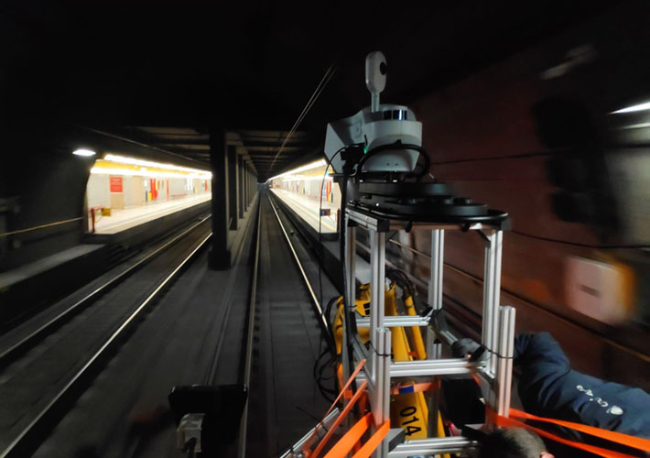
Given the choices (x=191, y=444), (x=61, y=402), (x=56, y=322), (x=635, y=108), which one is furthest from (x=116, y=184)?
(x=635, y=108)

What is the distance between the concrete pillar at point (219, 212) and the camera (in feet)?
30.2

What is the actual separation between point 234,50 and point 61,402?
3.95 meters

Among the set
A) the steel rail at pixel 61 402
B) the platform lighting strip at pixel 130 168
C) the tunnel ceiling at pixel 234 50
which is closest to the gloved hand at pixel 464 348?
the tunnel ceiling at pixel 234 50

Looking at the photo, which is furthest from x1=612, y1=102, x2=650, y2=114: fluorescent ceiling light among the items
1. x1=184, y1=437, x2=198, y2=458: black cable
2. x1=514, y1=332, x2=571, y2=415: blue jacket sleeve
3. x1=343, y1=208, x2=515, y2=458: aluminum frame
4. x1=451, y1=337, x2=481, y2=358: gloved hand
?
x1=184, y1=437, x2=198, y2=458: black cable

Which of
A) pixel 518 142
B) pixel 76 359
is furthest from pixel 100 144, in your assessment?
pixel 518 142

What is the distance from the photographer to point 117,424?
3525 mm

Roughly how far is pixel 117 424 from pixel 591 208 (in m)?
3.88

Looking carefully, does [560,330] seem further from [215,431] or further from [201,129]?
[201,129]

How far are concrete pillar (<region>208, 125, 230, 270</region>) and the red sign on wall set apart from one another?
25.4 ft

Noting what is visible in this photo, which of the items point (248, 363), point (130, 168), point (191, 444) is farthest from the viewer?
point (130, 168)

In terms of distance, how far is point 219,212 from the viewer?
A: 9430 mm

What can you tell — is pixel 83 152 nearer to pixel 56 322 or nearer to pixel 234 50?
pixel 56 322

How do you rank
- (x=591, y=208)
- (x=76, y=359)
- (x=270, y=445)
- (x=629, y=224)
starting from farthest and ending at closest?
(x=76, y=359)
(x=270, y=445)
(x=591, y=208)
(x=629, y=224)

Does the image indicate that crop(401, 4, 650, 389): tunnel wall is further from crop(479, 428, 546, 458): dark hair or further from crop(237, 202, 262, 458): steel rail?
crop(237, 202, 262, 458): steel rail
